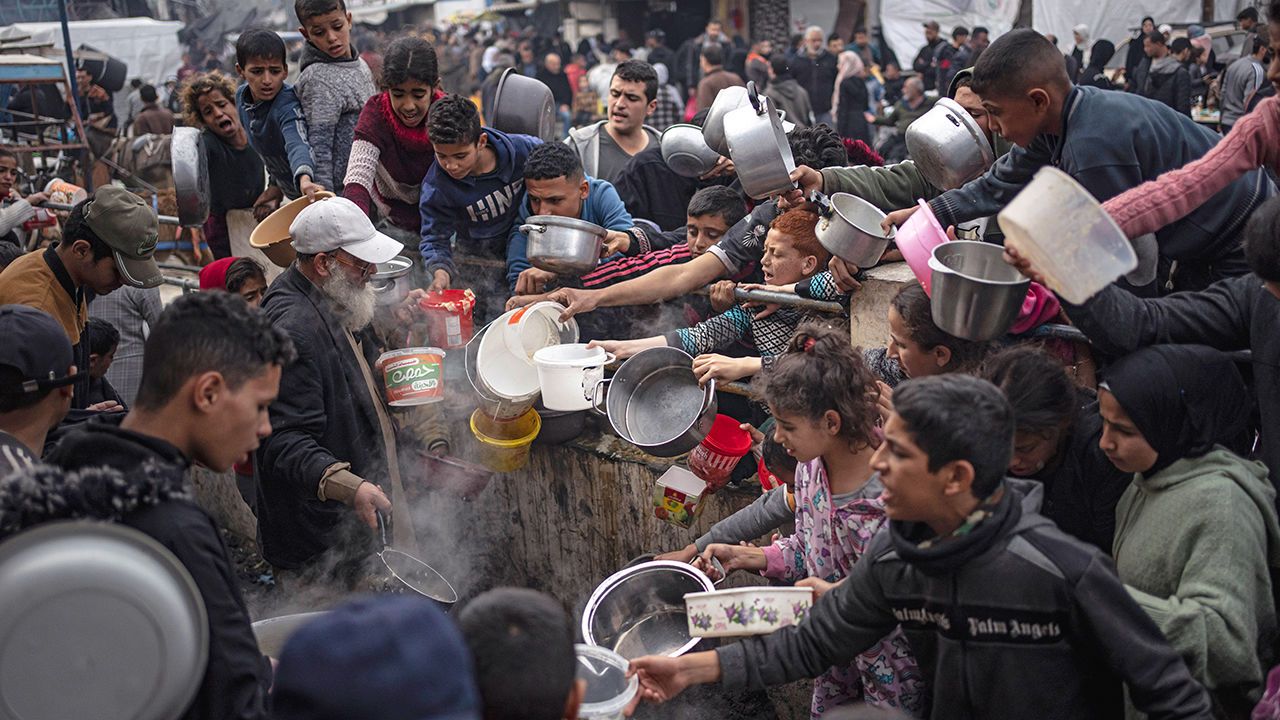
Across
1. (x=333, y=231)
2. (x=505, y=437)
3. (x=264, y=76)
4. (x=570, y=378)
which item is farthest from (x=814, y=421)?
(x=264, y=76)

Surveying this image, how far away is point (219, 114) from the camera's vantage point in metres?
6.55

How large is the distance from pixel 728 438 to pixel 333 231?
1793mm

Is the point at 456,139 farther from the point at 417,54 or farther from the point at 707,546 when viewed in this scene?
the point at 707,546

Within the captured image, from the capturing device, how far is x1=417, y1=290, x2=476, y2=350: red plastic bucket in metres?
4.64

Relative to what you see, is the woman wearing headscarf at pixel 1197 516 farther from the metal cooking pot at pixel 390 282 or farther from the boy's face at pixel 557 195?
the metal cooking pot at pixel 390 282

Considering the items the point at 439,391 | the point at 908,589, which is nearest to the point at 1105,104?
the point at 908,589

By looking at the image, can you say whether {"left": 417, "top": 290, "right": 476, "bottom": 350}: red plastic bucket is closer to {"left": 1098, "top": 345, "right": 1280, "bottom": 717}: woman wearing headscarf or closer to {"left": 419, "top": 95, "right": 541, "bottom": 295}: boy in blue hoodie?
{"left": 419, "top": 95, "right": 541, "bottom": 295}: boy in blue hoodie

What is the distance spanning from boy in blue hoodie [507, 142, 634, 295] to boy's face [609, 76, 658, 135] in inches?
→ 58.6

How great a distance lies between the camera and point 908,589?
8.04 ft

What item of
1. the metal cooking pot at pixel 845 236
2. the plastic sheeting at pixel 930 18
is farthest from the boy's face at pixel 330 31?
the plastic sheeting at pixel 930 18

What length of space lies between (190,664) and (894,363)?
2428mm

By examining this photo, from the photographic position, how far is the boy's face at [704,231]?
4805 millimetres

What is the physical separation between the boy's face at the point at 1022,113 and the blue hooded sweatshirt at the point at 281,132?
13.0 feet

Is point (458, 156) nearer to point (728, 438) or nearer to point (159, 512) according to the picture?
point (728, 438)
